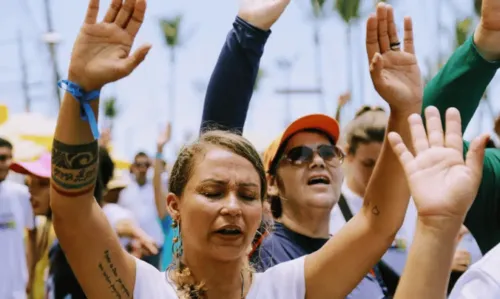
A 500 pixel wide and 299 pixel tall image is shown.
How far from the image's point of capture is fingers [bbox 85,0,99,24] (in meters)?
2.31

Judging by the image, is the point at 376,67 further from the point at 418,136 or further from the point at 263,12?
the point at 263,12

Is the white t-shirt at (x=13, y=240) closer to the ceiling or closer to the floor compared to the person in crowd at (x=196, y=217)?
closer to the floor

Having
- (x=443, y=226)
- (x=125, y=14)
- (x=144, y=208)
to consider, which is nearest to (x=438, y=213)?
(x=443, y=226)

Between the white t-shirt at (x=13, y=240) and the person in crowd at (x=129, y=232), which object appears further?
the white t-shirt at (x=13, y=240)

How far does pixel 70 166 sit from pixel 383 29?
101cm

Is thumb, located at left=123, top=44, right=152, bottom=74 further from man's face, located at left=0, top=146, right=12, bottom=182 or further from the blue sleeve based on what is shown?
man's face, located at left=0, top=146, right=12, bottom=182

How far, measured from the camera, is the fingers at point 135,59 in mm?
2287

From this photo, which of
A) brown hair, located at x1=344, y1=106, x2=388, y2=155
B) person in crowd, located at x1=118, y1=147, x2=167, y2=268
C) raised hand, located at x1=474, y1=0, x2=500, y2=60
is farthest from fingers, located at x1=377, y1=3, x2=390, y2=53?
person in crowd, located at x1=118, y1=147, x2=167, y2=268

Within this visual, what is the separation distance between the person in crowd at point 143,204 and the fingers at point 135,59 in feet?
22.9

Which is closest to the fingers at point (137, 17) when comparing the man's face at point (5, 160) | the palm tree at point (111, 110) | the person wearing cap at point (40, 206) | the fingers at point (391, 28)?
the fingers at point (391, 28)

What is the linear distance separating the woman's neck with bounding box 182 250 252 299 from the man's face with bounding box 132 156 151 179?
8.13 m

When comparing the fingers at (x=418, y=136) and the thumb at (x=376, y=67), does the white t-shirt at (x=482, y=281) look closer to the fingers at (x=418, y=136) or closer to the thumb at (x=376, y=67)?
the fingers at (x=418, y=136)

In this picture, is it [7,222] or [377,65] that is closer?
[377,65]

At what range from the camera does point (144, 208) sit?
999cm
